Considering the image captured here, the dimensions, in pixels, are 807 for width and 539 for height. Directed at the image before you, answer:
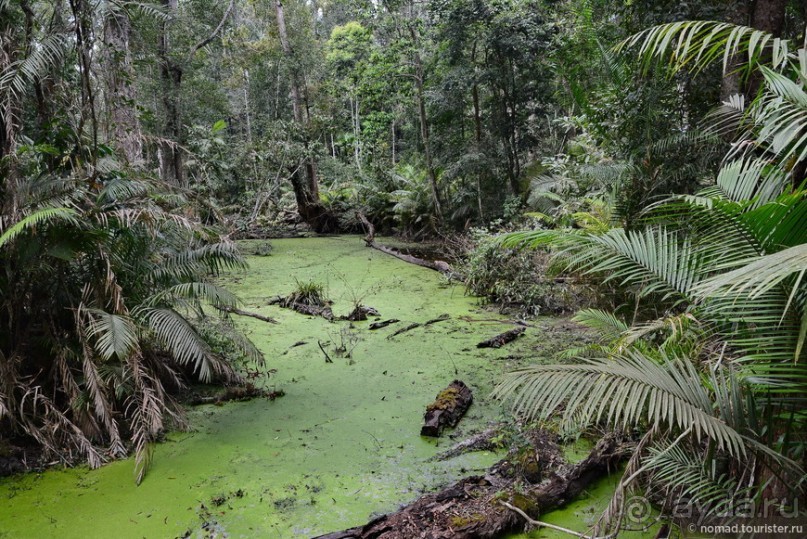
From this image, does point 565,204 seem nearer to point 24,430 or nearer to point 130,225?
point 130,225

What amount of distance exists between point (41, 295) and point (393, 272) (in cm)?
501

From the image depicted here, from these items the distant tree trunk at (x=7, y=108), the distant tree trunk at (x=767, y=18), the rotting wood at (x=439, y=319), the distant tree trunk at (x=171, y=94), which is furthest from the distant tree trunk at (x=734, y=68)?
the distant tree trunk at (x=171, y=94)

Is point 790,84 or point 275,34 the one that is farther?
point 275,34

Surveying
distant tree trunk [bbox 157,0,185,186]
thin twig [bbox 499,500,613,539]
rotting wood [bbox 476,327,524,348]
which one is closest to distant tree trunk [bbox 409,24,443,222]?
distant tree trunk [bbox 157,0,185,186]

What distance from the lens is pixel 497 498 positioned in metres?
2.22

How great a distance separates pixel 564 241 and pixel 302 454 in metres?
1.77

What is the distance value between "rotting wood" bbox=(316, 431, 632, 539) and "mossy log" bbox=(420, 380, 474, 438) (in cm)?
55

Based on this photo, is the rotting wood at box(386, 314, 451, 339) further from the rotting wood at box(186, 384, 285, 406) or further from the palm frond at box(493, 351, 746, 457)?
the palm frond at box(493, 351, 746, 457)

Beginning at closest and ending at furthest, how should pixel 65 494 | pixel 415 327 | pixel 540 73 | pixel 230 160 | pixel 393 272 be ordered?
pixel 65 494
pixel 415 327
pixel 393 272
pixel 540 73
pixel 230 160

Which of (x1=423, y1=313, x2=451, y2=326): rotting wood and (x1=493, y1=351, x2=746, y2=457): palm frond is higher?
(x1=493, y1=351, x2=746, y2=457): palm frond

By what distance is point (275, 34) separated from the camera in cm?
1147

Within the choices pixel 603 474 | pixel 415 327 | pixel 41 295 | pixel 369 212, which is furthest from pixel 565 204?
pixel 369 212

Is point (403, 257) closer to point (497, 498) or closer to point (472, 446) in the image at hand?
point (472, 446)

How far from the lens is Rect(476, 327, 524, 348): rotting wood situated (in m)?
4.44
